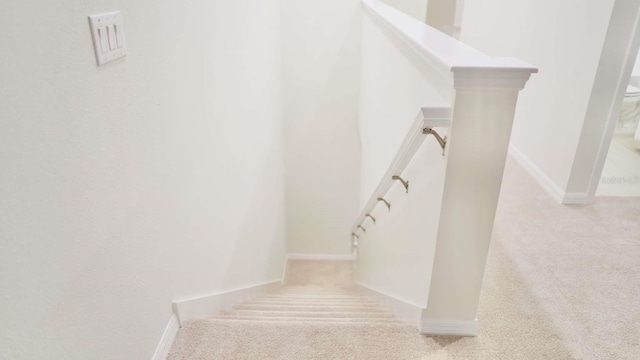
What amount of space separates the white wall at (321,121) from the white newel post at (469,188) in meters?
3.87

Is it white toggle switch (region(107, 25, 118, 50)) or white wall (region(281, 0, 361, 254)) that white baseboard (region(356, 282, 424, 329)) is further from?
white wall (region(281, 0, 361, 254))

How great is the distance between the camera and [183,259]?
6.23 ft

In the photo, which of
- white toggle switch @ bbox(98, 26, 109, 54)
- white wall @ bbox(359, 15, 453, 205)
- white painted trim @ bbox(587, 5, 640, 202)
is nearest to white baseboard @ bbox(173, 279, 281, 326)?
white toggle switch @ bbox(98, 26, 109, 54)

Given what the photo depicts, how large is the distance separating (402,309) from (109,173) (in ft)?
5.51

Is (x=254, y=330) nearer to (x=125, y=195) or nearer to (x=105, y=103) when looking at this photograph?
(x=125, y=195)

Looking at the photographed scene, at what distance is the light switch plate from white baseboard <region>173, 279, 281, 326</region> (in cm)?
107

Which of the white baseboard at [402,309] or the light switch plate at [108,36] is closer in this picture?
the light switch plate at [108,36]

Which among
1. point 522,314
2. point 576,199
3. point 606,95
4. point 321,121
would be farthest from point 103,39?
point 321,121

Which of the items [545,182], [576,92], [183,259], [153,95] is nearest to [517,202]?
[545,182]

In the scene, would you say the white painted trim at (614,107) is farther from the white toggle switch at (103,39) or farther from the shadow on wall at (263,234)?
the white toggle switch at (103,39)

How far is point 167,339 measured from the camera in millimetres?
1768

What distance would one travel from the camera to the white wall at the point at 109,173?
2.93 feet

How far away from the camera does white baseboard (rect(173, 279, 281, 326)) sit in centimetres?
191

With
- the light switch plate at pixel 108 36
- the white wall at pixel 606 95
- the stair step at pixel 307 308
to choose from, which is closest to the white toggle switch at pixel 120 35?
the light switch plate at pixel 108 36
